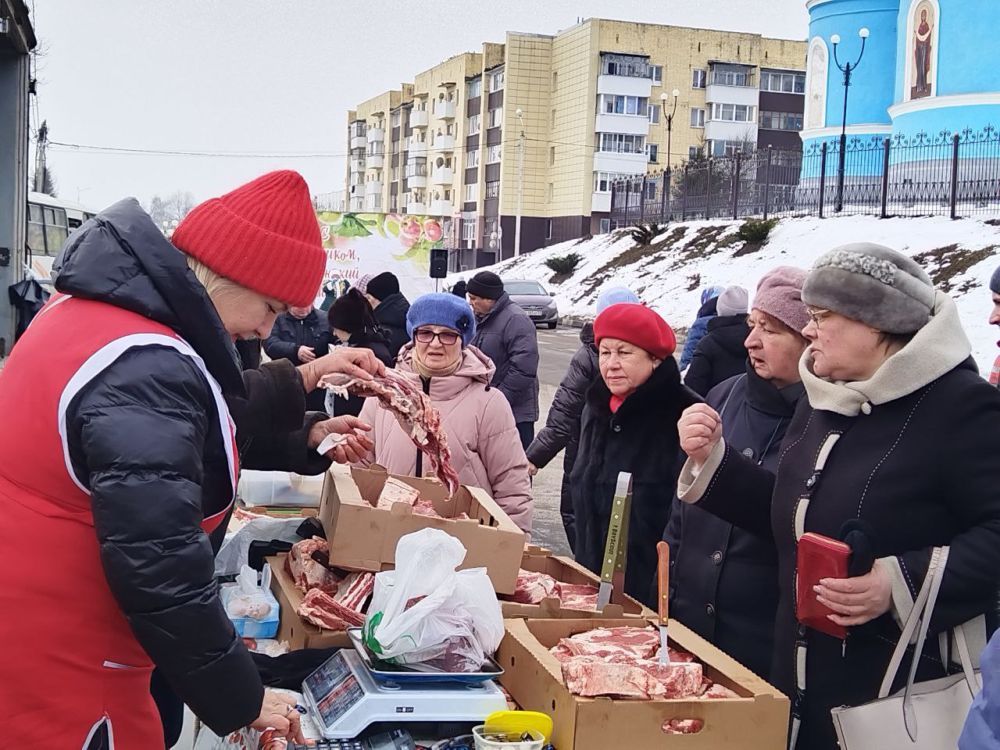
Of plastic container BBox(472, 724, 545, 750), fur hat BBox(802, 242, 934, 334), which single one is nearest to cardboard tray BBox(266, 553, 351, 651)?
plastic container BBox(472, 724, 545, 750)

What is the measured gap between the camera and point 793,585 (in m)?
3.18

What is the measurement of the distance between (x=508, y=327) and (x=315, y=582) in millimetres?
5336

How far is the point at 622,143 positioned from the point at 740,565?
65947mm

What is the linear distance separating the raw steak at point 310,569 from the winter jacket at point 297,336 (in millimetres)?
4938

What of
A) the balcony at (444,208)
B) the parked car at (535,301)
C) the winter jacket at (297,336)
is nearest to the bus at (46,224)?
the parked car at (535,301)

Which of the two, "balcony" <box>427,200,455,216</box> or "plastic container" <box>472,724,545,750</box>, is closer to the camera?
"plastic container" <box>472,724,545,750</box>

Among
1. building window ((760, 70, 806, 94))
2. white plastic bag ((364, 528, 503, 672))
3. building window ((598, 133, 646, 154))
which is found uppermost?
building window ((760, 70, 806, 94))

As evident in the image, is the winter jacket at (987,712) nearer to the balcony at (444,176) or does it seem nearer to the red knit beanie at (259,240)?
the red knit beanie at (259,240)

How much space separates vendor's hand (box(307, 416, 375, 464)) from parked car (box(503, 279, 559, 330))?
2847cm

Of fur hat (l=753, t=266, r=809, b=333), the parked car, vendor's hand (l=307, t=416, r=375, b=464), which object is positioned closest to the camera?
vendor's hand (l=307, t=416, r=375, b=464)

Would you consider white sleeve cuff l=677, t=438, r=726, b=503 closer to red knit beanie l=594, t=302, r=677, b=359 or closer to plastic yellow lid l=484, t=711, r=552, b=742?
red knit beanie l=594, t=302, r=677, b=359

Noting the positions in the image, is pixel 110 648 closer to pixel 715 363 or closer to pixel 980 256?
pixel 715 363

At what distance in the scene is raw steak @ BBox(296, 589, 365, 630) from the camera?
309cm

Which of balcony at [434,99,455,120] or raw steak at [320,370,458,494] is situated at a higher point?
balcony at [434,99,455,120]
